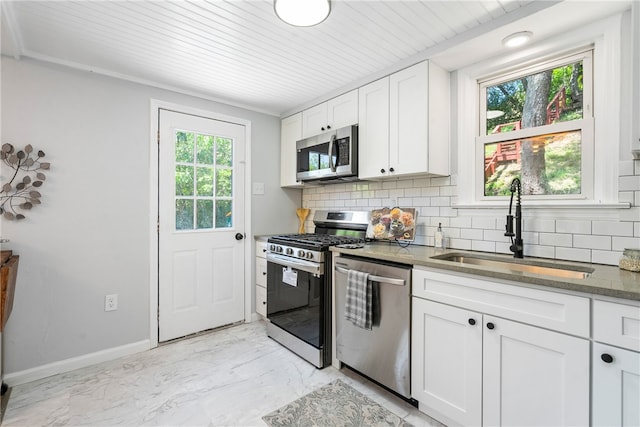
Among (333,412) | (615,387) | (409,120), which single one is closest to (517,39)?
(409,120)

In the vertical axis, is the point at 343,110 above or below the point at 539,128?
above

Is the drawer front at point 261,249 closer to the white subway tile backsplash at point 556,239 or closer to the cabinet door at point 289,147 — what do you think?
the cabinet door at point 289,147

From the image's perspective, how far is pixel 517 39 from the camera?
182 cm

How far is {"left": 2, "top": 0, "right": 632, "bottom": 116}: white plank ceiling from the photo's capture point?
1.66 metres

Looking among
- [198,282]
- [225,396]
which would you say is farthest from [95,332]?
[225,396]

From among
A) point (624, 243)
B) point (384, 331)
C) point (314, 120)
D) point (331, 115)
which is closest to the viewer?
point (624, 243)

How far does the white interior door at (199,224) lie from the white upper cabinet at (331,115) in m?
0.72

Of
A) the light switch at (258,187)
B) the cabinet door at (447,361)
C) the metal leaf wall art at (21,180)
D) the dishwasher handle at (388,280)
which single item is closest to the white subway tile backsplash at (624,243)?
the cabinet door at (447,361)

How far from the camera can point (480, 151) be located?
2.20 metres

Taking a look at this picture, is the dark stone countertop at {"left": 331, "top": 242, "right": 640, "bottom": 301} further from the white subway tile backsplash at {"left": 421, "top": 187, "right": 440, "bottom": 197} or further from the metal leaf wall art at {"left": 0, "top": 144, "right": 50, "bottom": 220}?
the metal leaf wall art at {"left": 0, "top": 144, "right": 50, "bottom": 220}

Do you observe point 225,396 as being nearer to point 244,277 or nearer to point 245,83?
point 244,277

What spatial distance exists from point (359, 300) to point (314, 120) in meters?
1.88

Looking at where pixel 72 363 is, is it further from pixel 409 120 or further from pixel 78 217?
pixel 409 120

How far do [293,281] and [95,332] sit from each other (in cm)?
159
